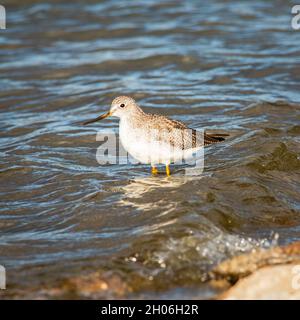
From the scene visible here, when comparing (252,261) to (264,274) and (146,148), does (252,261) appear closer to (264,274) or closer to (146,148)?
(264,274)

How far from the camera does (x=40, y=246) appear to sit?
6.70 metres

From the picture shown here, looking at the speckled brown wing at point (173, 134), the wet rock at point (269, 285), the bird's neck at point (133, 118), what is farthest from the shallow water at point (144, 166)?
the bird's neck at point (133, 118)

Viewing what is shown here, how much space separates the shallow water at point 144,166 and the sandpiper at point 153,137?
1.35 ft

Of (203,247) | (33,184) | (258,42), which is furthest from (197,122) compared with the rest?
(258,42)

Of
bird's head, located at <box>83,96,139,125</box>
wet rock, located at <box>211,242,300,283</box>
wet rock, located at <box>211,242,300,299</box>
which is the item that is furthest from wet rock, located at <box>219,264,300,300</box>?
bird's head, located at <box>83,96,139,125</box>

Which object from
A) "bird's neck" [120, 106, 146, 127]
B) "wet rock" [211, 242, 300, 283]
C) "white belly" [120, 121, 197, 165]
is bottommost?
"wet rock" [211, 242, 300, 283]

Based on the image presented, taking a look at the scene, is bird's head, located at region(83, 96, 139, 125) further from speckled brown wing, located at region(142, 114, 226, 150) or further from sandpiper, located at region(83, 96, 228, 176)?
speckled brown wing, located at region(142, 114, 226, 150)

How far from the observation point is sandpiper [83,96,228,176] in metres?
7.93

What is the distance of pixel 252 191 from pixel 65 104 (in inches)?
209

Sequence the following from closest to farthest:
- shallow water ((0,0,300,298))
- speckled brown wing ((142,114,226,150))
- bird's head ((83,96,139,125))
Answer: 1. shallow water ((0,0,300,298))
2. speckled brown wing ((142,114,226,150))
3. bird's head ((83,96,139,125))

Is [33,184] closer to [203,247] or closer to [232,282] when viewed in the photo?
[203,247]

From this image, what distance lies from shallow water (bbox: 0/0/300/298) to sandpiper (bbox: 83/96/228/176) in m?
0.41

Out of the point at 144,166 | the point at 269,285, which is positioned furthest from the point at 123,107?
the point at 269,285

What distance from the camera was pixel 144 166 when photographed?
920cm
